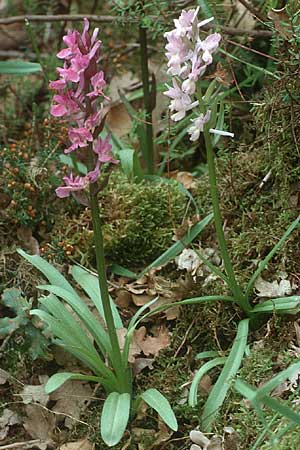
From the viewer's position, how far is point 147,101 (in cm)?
274

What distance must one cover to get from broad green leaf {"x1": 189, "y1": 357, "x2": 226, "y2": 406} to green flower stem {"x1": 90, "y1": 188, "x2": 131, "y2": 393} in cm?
21

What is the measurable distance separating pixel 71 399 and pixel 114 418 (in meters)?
0.31

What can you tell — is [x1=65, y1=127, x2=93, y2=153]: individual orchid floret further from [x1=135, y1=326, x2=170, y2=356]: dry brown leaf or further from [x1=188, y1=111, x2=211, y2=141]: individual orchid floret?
[x1=135, y1=326, x2=170, y2=356]: dry brown leaf

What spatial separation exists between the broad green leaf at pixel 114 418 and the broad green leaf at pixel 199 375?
176 mm

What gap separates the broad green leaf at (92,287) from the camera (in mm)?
2248

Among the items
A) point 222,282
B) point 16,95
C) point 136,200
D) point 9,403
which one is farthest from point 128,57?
point 9,403

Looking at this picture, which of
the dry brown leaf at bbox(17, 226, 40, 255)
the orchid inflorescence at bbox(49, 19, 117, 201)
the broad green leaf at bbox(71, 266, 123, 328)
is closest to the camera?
the orchid inflorescence at bbox(49, 19, 117, 201)

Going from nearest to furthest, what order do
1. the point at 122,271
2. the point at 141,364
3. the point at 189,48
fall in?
the point at 189,48
the point at 141,364
the point at 122,271

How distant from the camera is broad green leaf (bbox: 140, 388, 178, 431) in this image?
191 cm

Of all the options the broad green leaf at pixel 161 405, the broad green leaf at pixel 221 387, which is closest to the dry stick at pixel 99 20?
the broad green leaf at pixel 221 387

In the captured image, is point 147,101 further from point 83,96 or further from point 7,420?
point 7,420

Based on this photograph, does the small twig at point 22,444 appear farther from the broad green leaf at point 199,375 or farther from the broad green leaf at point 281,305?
the broad green leaf at point 281,305

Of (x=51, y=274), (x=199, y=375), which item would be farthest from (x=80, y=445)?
(x=51, y=274)

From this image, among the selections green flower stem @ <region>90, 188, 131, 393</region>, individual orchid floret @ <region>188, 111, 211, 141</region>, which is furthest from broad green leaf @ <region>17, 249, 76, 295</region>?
individual orchid floret @ <region>188, 111, 211, 141</region>
